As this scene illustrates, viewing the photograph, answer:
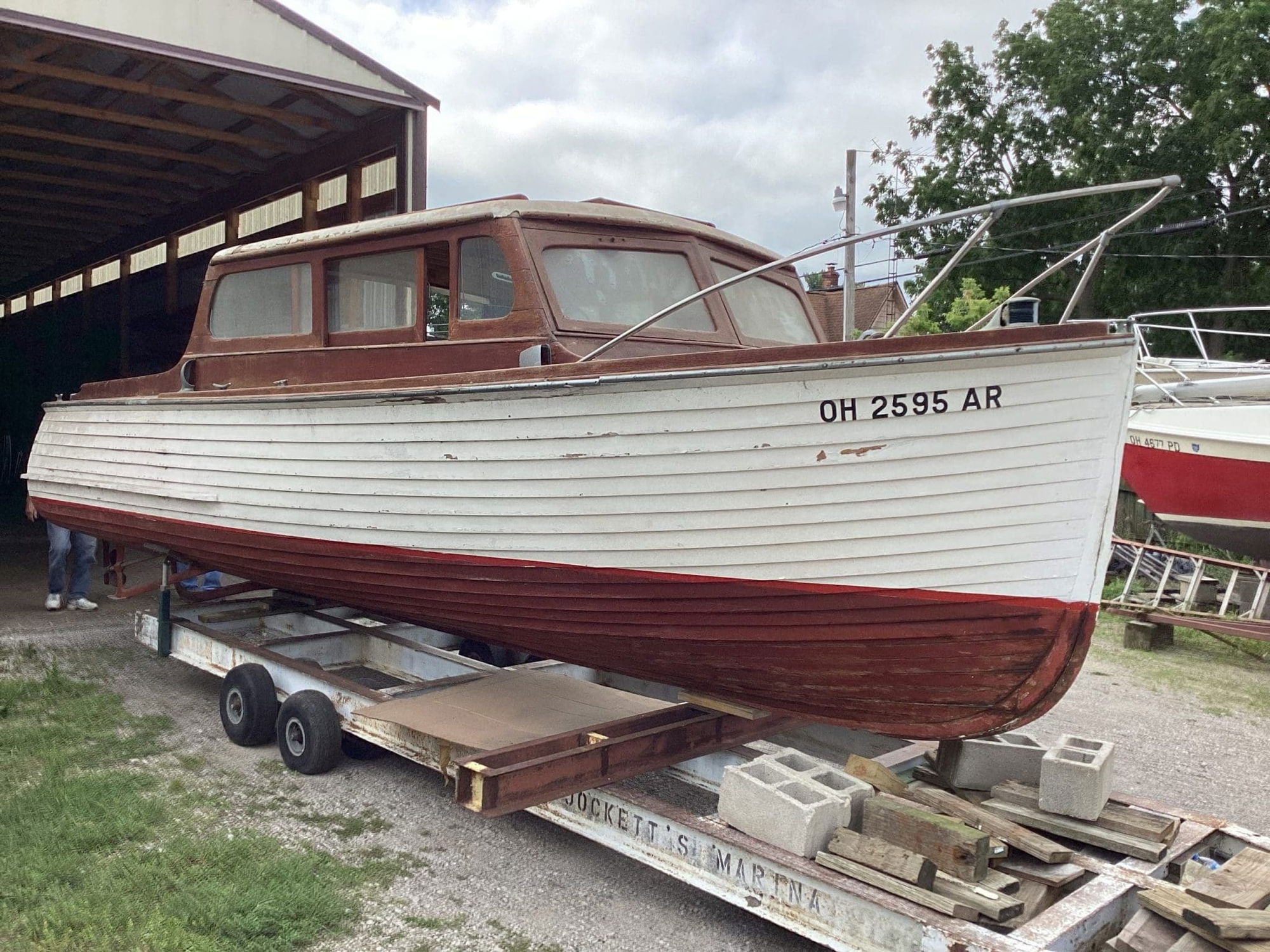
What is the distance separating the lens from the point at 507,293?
4668 millimetres

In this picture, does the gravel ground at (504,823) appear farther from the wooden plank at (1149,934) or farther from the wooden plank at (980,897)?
the wooden plank at (1149,934)

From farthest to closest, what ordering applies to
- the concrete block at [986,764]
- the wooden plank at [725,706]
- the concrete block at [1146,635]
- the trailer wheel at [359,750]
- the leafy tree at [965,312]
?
the leafy tree at [965,312] → the concrete block at [1146,635] → the trailer wheel at [359,750] → the wooden plank at [725,706] → the concrete block at [986,764]

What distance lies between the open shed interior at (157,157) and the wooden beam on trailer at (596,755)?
23.0 feet

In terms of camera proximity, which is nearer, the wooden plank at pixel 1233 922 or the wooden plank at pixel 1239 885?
the wooden plank at pixel 1233 922

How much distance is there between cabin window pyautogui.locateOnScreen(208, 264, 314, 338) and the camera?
18.9 ft

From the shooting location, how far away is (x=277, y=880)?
382 centimetres

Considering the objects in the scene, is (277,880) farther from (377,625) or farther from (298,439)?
(377,625)

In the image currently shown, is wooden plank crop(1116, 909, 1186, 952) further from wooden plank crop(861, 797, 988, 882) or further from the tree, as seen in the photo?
the tree

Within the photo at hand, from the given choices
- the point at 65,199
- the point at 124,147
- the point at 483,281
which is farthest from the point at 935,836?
the point at 65,199

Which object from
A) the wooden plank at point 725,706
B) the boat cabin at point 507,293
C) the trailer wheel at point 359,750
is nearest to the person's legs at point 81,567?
the boat cabin at point 507,293

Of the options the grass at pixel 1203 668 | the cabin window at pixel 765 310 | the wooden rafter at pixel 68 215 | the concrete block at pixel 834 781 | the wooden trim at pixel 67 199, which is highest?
the wooden trim at pixel 67 199

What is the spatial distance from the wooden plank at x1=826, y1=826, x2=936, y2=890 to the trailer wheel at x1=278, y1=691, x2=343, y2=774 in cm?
275

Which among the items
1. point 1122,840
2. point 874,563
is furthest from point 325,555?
point 1122,840

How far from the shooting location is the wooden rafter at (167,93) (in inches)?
372
